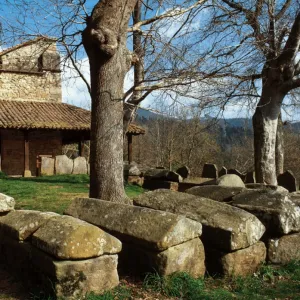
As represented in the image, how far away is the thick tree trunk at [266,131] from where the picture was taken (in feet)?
34.6

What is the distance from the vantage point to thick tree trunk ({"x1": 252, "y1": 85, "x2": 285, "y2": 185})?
10.5 meters

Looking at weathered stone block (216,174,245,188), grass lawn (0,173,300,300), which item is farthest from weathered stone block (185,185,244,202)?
weathered stone block (216,174,245,188)

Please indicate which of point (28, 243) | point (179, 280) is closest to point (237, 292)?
point (179, 280)

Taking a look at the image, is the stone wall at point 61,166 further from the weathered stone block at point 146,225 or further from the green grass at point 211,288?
the green grass at point 211,288

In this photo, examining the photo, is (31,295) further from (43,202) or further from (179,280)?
(43,202)

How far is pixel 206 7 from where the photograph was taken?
9.80 metres

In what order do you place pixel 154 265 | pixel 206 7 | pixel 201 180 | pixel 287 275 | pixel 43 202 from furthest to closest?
pixel 201 180, pixel 206 7, pixel 43 202, pixel 287 275, pixel 154 265

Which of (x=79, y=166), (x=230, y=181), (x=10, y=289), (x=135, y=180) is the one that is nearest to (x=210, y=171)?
(x=135, y=180)

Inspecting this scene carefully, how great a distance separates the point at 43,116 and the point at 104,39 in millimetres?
15102

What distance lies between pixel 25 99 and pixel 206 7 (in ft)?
51.4

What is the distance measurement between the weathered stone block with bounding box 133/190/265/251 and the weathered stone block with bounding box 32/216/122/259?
1.14 meters

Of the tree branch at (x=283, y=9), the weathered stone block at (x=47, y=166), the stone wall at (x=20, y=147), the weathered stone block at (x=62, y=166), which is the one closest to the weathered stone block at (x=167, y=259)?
the tree branch at (x=283, y=9)

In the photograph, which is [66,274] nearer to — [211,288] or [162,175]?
[211,288]

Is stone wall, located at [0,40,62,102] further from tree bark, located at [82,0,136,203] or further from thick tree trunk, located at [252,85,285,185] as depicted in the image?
tree bark, located at [82,0,136,203]
